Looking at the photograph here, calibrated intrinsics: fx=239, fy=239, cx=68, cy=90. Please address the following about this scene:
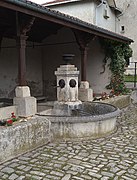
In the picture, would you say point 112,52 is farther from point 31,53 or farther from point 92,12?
point 92,12

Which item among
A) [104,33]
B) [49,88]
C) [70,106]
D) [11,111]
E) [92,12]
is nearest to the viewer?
[11,111]

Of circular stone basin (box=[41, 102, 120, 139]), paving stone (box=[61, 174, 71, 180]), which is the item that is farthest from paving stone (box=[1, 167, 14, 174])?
circular stone basin (box=[41, 102, 120, 139])

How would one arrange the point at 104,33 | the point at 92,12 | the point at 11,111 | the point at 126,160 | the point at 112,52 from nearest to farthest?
1. the point at 126,160
2. the point at 11,111
3. the point at 104,33
4. the point at 112,52
5. the point at 92,12

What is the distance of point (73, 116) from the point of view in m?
5.29

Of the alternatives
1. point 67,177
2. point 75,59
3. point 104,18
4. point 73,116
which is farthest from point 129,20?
point 67,177

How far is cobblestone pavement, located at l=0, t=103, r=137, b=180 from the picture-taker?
3.46 m

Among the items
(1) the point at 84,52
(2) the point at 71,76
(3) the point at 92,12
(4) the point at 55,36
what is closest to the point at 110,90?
(1) the point at 84,52

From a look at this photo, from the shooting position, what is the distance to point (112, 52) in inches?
398

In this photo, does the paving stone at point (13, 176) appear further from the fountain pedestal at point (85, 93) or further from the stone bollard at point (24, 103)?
the fountain pedestal at point (85, 93)

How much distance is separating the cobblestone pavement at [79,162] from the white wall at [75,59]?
5.27 metres

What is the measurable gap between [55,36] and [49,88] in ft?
7.95

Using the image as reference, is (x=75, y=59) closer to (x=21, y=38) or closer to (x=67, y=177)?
(x=21, y=38)

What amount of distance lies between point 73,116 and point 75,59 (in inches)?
219

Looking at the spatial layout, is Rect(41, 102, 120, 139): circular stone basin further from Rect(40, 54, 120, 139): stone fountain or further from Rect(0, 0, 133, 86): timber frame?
Rect(0, 0, 133, 86): timber frame
